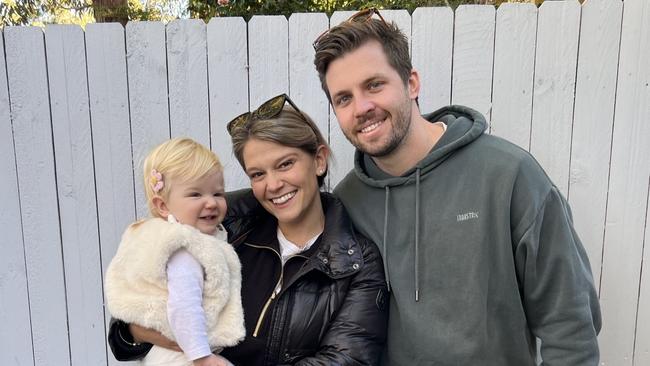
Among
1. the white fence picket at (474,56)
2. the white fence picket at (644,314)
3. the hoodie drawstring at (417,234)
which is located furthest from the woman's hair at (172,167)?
the white fence picket at (644,314)

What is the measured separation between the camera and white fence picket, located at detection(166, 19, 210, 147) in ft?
8.02

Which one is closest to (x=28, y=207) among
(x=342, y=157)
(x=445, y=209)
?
(x=342, y=157)

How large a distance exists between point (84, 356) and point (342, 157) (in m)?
1.88

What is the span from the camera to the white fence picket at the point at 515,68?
229 cm

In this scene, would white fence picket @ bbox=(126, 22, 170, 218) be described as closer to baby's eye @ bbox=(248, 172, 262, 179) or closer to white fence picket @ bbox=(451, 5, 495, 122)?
baby's eye @ bbox=(248, 172, 262, 179)

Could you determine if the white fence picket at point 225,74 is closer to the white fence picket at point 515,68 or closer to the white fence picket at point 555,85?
the white fence picket at point 515,68

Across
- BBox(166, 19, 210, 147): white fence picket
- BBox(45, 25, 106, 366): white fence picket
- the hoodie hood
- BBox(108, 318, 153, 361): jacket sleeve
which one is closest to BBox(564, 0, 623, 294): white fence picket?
the hoodie hood

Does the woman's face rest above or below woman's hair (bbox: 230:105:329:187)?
A: below

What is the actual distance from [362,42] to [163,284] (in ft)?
3.48

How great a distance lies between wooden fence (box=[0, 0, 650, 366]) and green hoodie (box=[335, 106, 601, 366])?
819 mm

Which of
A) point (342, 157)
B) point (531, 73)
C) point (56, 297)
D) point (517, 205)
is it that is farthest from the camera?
point (56, 297)

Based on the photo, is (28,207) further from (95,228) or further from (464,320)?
(464,320)

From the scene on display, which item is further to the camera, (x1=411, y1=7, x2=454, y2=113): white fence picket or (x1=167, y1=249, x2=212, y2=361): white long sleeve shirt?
(x1=411, y1=7, x2=454, y2=113): white fence picket

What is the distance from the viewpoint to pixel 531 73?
2.31 metres
